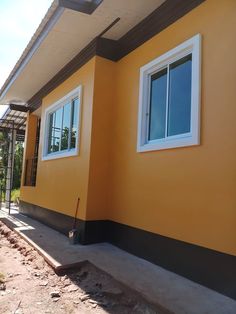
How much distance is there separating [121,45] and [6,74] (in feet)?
13.3

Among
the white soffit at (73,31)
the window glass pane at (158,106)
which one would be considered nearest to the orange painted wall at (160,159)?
the window glass pane at (158,106)

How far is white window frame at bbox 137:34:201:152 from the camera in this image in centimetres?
402

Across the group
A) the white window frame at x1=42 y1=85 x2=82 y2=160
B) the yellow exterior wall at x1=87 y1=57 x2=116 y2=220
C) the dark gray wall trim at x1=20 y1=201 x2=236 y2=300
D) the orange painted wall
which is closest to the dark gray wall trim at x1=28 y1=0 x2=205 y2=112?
the orange painted wall

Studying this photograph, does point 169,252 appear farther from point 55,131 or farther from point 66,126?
point 55,131

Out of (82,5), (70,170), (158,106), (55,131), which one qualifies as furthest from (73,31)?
(55,131)

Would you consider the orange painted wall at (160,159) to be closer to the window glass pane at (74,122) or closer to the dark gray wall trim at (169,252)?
the dark gray wall trim at (169,252)

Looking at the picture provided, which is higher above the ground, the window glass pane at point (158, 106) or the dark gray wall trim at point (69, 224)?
the window glass pane at point (158, 106)

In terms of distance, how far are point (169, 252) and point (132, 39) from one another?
3632 millimetres

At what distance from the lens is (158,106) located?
16.4 ft

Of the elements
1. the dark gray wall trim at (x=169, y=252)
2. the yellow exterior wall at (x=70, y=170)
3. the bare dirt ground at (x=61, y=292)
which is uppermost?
the yellow exterior wall at (x=70, y=170)

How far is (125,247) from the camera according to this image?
527 cm

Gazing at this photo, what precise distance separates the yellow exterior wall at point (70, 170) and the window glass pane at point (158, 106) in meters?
1.30

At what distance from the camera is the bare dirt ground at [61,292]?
3.29 m

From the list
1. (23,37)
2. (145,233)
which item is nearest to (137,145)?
(145,233)
